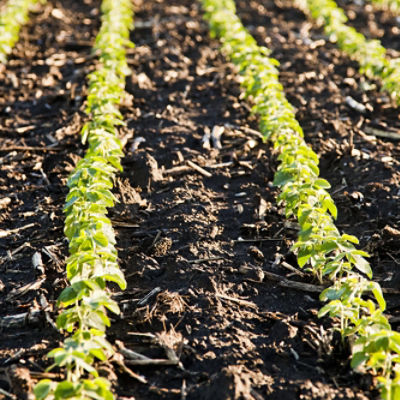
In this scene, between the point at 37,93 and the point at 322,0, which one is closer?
the point at 37,93

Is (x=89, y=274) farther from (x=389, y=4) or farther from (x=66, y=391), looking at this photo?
(x=389, y=4)

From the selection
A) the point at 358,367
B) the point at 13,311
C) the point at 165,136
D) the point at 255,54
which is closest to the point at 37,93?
the point at 165,136

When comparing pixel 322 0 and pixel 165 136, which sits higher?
pixel 322 0

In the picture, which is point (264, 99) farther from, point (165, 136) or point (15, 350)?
point (15, 350)

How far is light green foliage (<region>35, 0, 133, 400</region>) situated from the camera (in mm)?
2895

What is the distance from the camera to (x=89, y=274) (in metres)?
3.54

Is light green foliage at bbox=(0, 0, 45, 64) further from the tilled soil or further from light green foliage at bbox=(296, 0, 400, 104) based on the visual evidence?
light green foliage at bbox=(296, 0, 400, 104)

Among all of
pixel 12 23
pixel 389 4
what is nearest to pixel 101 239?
pixel 12 23

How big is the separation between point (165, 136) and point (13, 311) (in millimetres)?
2910

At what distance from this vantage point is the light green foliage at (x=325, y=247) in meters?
3.14

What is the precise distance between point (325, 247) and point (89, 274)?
1593 mm

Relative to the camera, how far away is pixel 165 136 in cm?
619

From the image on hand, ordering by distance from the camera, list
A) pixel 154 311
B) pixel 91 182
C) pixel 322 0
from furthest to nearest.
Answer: pixel 322 0 → pixel 91 182 → pixel 154 311

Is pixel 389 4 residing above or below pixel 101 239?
above
